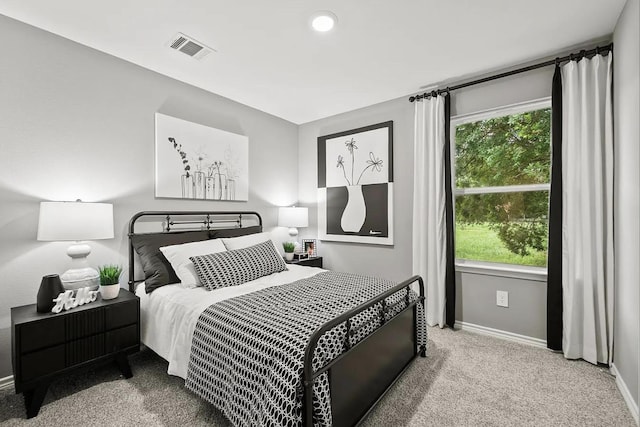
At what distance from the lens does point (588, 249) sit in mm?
2391

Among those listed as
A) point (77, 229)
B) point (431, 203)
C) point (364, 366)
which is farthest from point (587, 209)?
point (77, 229)

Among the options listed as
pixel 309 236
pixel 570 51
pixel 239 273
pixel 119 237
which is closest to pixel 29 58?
pixel 119 237

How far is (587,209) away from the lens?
2391mm

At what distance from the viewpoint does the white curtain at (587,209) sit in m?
2.33

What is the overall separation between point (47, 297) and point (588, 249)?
3.97 metres

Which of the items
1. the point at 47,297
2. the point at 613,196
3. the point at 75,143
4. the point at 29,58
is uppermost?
the point at 29,58

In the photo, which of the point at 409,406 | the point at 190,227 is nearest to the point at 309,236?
the point at 190,227

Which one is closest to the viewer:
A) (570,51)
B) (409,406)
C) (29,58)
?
(409,406)

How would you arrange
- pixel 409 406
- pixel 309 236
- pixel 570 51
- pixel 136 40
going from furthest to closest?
1. pixel 309 236
2. pixel 570 51
3. pixel 136 40
4. pixel 409 406

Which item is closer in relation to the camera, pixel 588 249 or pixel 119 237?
pixel 588 249

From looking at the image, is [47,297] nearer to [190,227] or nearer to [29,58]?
[190,227]

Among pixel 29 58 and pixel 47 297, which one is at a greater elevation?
pixel 29 58

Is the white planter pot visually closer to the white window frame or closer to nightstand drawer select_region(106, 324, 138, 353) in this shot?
nightstand drawer select_region(106, 324, 138, 353)

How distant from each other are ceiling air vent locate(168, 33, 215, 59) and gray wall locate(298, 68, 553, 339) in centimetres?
202
